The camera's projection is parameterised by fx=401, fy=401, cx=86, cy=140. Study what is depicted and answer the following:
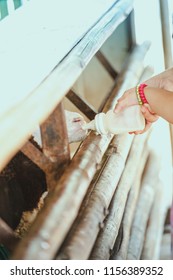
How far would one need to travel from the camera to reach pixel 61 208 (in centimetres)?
78

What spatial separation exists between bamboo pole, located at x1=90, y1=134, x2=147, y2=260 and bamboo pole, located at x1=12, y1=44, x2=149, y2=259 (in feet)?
0.75

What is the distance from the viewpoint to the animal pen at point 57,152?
29.6 inches

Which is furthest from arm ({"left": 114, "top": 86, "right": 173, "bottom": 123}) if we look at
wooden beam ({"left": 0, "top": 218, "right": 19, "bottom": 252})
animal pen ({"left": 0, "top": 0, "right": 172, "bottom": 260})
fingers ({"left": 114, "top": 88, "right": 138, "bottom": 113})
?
wooden beam ({"left": 0, "top": 218, "right": 19, "bottom": 252})

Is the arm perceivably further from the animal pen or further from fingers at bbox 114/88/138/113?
the animal pen

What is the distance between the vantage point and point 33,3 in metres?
1.48

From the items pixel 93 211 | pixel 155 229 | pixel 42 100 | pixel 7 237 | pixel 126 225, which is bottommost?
pixel 155 229

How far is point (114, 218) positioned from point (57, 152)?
41 centimetres

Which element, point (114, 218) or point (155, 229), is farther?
point (155, 229)

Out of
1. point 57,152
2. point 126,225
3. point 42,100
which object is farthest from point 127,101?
point 126,225

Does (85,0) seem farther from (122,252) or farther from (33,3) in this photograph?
(122,252)

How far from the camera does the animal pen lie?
751 millimetres

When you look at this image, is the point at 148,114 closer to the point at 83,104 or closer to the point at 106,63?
the point at 83,104
